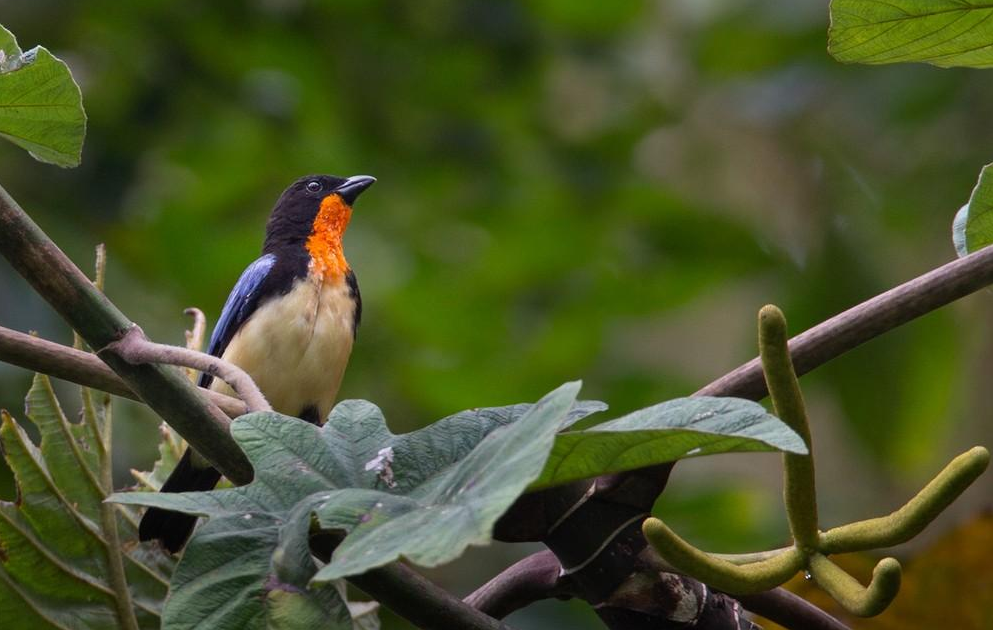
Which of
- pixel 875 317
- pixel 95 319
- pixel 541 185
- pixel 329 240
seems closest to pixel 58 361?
pixel 95 319

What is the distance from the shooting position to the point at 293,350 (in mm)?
3529

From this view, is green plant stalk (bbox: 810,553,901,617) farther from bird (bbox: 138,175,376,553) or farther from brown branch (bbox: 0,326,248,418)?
bird (bbox: 138,175,376,553)

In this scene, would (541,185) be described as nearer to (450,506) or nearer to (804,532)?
(804,532)

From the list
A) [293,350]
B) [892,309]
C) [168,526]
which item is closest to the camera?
[892,309]

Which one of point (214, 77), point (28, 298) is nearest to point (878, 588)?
point (28, 298)

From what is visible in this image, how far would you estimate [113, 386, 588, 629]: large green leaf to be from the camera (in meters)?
1.33

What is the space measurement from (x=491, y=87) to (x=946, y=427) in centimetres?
254

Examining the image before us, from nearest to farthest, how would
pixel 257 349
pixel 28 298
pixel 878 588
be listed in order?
pixel 878 588 → pixel 257 349 → pixel 28 298

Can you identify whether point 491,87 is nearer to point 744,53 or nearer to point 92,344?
point 744,53

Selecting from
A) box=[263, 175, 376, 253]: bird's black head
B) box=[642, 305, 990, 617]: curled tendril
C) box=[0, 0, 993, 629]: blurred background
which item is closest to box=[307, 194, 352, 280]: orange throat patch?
box=[263, 175, 376, 253]: bird's black head

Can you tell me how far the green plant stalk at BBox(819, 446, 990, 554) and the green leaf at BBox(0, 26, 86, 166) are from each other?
1.04m

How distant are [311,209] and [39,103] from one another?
7.87ft

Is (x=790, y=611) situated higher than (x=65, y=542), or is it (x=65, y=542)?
(x=65, y=542)

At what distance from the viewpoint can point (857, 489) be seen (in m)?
5.83
